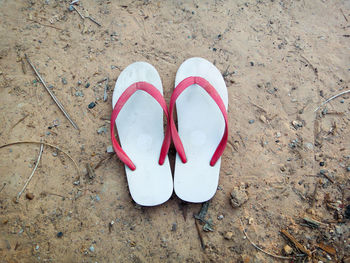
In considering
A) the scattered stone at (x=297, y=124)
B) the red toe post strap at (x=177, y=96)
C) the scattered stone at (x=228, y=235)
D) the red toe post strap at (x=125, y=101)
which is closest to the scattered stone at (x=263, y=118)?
the scattered stone at (x=297, y=124)

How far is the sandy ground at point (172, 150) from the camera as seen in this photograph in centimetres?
152

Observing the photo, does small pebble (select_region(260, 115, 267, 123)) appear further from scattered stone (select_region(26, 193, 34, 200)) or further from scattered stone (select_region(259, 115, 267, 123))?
scattered stone (select_region(26, 193, 34, 200))

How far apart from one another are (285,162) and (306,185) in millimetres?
197

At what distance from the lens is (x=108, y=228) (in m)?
1.54

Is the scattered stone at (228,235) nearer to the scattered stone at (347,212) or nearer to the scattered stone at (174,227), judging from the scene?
the scattered stone at (174,227)

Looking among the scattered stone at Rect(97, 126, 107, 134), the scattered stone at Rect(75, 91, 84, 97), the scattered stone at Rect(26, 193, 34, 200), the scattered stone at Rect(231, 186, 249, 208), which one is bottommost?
the scattered stone at Rect(26, 193, 34, 200)

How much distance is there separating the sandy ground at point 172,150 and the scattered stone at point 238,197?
5 cm

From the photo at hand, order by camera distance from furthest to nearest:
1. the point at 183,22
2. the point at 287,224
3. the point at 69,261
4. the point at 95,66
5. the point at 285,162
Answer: the point at 183,22 < the point at 95,66 < the point at 285,162 < the point at 287,224 < the point at 69,261

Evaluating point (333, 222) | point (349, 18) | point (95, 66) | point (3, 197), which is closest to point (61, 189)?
point (3, 197)

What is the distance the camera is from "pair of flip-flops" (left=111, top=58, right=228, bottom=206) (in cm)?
159

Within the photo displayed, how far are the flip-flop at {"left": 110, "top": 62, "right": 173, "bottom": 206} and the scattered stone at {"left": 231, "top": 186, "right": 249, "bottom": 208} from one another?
0.41m

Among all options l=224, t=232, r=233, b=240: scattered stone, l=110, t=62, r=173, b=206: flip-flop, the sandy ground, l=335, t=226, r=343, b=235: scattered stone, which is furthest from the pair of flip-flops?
l=335, t=226, r=343, b=235: scattered stone

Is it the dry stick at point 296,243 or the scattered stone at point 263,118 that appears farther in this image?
the scattered stone at point 263,118

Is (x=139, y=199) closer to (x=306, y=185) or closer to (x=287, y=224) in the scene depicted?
(x=287, y=224)
